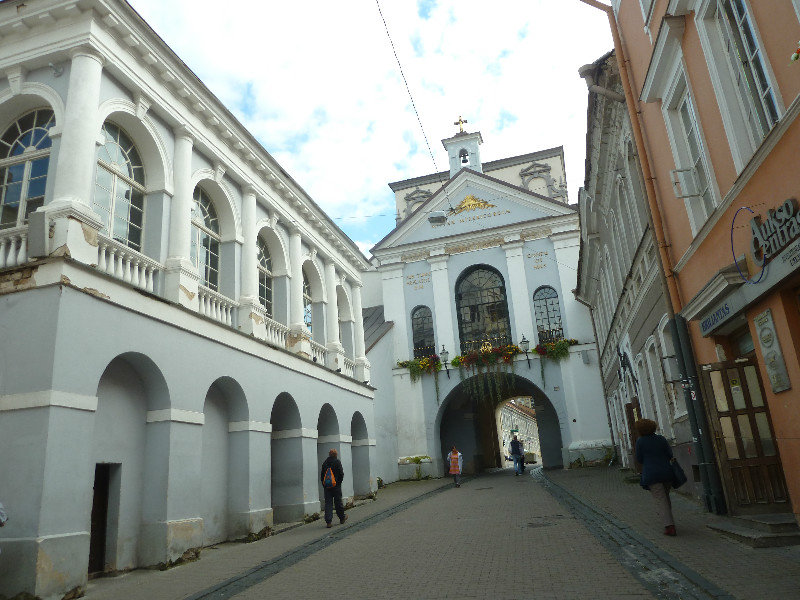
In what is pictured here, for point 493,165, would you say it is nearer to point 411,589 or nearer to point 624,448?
point 624,448

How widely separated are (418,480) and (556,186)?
1932 centimetres

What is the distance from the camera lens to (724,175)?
7480 millimetres

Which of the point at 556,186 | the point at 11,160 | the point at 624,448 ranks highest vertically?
the point at 556,186

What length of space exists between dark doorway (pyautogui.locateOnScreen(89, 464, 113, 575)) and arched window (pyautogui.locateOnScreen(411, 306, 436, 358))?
19857mm

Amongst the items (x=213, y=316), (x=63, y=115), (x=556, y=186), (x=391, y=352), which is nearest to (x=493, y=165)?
(x=556, y=186)

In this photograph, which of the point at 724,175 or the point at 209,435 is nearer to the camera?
the point at 724,175

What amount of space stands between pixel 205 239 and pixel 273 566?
744cm

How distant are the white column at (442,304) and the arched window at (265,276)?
13.2m

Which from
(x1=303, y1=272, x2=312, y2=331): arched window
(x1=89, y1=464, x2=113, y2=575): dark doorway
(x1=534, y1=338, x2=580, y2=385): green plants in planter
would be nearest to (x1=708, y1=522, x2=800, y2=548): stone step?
(x1=89, y1=464, x2=113, y2=575): dark doorway

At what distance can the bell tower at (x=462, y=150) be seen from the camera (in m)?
35.8

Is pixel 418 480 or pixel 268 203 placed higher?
pixel 268 203

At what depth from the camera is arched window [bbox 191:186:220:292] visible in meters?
13.0

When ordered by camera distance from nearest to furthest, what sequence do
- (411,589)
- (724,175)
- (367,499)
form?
Answer: (411,589) → (724,175) → (367,499)

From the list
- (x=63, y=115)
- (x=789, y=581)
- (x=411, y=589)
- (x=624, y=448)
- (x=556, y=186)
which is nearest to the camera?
(x=789, y=581)
